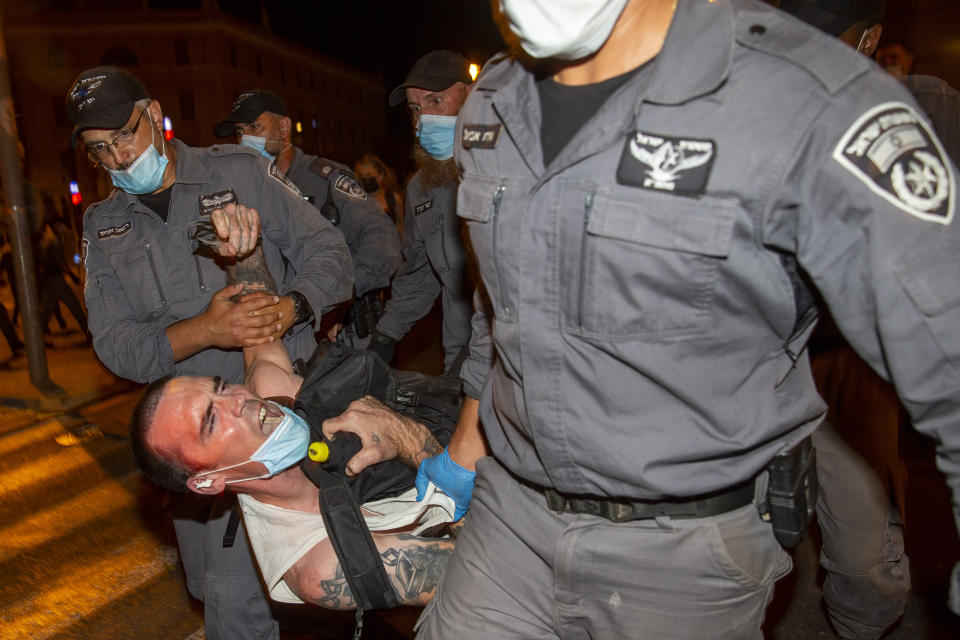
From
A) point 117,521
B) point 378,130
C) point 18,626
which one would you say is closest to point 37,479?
point 117,521

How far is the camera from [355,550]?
7.48 ft

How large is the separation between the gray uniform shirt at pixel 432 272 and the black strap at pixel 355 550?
4.96 feet

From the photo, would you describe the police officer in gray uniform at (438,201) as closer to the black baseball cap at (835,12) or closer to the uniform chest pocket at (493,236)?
the black baseball cap at (835,12)

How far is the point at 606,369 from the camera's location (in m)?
1.46

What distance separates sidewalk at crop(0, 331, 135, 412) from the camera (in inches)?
292

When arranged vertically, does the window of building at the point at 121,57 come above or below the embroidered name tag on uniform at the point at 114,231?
below

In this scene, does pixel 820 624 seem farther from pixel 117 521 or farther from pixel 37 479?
pixel 37 479

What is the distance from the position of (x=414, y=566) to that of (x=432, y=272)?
2.55 metres

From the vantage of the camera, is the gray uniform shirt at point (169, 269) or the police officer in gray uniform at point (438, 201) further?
the police officer in gray uniform at point (438, 201)

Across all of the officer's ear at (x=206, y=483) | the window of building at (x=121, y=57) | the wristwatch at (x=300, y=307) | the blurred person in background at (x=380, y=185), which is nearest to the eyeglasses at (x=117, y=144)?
the wristwatch at (x=300, y=307)

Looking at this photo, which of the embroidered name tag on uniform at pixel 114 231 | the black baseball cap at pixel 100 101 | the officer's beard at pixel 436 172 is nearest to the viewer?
the black baseball cap at pixel 100 101

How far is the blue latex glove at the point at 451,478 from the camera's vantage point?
90.4 inches

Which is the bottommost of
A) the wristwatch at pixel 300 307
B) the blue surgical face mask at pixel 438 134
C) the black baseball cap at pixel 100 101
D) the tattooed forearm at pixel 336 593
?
the tattooed forearm at pixel 336 593

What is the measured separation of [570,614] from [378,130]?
74.8m
